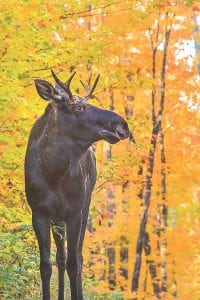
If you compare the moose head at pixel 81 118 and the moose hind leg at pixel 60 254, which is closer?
the moose head at pixel 81 118

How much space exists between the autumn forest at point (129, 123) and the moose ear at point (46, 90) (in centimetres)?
249

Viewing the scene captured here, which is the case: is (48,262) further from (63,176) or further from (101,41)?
(101,41)

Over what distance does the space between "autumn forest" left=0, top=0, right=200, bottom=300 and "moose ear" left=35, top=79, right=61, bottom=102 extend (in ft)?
8.17

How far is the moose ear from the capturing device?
4.80 m

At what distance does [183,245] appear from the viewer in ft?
69.7

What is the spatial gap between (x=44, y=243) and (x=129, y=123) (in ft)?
27.6

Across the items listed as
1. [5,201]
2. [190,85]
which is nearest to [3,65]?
[5,201]

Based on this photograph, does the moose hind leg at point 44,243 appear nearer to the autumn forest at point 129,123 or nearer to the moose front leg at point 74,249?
the moose front leg at point 74,249

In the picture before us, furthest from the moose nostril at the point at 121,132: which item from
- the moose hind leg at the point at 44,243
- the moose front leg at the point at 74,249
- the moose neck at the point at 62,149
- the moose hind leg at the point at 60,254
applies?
the moose hind leg at the point at 60,254

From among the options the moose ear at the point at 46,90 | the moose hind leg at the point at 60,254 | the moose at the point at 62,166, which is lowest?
the moose hind leg at the point at 60,254

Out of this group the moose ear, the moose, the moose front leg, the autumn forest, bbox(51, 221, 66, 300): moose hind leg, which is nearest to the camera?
the moose ear

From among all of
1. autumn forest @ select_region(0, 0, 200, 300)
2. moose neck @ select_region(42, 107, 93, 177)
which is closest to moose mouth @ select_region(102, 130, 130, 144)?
moose neck @ select_region(42, 107, 93, 177)

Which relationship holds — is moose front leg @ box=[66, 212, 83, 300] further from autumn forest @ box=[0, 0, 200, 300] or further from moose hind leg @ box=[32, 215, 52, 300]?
autumn forest @ box=[0, 0, 200, 300]

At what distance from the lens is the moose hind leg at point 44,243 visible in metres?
4.99
